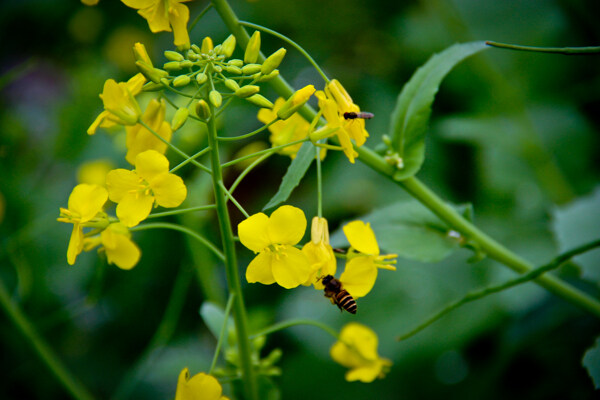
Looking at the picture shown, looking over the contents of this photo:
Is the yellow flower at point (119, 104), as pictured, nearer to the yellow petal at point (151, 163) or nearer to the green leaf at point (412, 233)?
the yellow petal at point (151, 163)

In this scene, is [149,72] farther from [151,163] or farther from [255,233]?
[255,233]

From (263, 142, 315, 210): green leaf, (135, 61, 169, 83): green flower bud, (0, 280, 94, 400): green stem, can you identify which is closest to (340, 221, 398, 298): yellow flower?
(263, 142, 315, 210): green leaf

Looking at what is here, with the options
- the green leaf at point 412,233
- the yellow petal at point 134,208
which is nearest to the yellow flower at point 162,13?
the yellow petal at point 134,208

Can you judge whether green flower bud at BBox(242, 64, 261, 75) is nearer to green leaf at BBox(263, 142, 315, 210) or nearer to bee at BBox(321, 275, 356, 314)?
green leaf at BBox(263, 142, 315, 210)

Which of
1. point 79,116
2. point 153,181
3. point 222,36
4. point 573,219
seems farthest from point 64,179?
point 573,219

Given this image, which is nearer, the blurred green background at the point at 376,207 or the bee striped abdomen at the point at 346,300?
the bee striped abdomen at the point at 346,300

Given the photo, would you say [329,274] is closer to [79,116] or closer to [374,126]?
[374,126]
